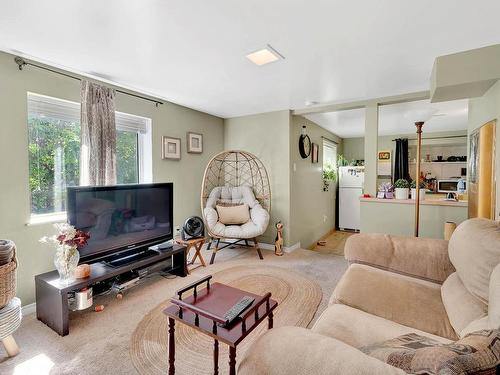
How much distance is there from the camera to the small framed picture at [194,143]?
12.5 ft

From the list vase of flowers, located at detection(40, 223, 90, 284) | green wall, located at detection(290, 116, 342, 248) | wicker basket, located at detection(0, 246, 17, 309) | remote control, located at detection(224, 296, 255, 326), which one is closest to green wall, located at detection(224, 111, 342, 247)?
green wall, located at detection(290, 116, 342, 248)

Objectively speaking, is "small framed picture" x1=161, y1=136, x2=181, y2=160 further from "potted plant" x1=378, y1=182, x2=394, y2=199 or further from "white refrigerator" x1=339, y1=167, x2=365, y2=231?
"white refrigerator" x1=339, y1=167, x2=365, y2=231

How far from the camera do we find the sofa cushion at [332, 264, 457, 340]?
4.32ft

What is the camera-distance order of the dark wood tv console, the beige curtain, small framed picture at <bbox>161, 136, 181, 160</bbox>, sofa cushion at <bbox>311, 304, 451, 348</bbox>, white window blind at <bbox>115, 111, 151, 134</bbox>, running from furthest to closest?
small framed picture at <bbox>161, 136, 181, 160</bbox> → white window blind at <bbox>115, 111, 151, 134</bbox> → the beige curtain → the dark wood tv console → sofa cushion at <bbox>311, 304, 451, 348</bbox>

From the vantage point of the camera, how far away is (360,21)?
168 cm

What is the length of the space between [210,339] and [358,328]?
106 centimetres

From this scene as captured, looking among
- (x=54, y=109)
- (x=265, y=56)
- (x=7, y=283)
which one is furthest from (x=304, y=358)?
(x=54, y=109)

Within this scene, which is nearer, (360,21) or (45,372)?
(45,372)

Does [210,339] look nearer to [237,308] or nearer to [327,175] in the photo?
[237,308]

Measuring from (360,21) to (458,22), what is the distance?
24.7 inches

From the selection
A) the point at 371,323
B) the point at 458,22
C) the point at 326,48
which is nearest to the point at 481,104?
the point at 458,22

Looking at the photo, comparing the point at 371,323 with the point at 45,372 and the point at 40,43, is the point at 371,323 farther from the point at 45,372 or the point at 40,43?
the point at 40,43

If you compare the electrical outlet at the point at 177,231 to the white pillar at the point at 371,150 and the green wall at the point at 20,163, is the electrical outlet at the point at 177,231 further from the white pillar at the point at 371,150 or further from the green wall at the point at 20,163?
the white pillar at the point at 371,150

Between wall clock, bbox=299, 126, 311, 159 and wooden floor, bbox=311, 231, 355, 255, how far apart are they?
63.3 inches
